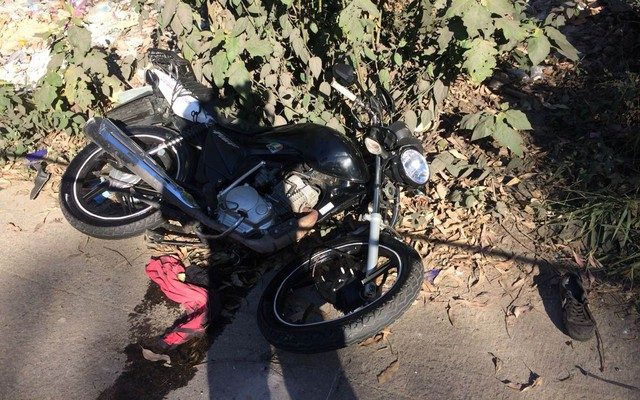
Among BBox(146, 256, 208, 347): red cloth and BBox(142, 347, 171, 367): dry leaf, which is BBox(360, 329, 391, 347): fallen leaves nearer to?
BBox(146, 256, 208, 347): red cloth

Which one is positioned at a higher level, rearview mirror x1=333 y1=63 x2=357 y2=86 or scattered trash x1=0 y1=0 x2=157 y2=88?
rearview mirror x1=333 y1=63 x2=357 y2=86

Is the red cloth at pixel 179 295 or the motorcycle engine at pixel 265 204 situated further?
the motorcycle engine at pixel 265 204

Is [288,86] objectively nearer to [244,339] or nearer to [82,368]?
[244,339]

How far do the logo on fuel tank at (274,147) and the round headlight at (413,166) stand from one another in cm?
91

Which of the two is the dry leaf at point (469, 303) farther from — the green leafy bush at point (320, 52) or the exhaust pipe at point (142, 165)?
the exhaust pipe at point (142, 165)

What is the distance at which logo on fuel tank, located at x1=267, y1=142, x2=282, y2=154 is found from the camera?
12.7 ft

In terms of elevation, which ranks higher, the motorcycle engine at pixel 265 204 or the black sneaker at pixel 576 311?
the motorcycle engine at pixel 265 204

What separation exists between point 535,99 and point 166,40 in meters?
3.89

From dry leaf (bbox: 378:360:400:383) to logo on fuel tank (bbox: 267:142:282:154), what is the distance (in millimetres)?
1568

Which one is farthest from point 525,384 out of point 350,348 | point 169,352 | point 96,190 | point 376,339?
point 96,190

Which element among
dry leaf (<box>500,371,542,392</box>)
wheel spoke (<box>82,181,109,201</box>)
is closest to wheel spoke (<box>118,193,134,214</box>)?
wheel spoke (<box>82,181,109,201</box>)

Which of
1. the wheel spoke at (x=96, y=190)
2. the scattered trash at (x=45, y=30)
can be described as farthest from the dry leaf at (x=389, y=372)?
the scattered trash at (x=45, y=30)

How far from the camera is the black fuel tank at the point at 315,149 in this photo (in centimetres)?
367

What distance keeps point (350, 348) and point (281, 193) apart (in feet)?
3.66
